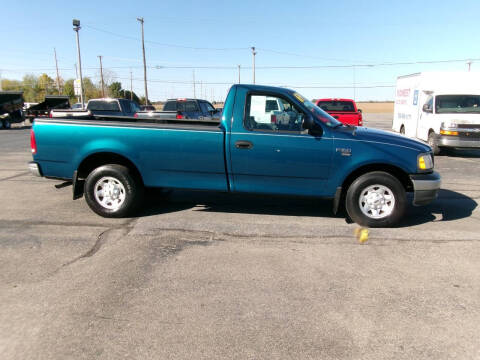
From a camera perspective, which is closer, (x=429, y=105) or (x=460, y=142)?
(x=460, y=142)

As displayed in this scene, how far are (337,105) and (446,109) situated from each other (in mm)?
3994

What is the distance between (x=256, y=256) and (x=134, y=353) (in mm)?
1873

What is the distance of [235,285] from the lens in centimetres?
347

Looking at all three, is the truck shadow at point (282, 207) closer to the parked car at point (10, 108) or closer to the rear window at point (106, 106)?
the rear window at point (106, 106)

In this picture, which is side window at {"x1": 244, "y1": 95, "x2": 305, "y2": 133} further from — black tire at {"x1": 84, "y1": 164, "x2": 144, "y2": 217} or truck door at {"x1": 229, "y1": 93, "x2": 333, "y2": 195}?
black tire at {"x1": 84, "y1": 164, "x2": 144, "y2": 217}

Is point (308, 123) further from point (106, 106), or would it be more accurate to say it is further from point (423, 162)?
point (106, 106)

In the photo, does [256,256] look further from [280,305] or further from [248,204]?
[248,204]

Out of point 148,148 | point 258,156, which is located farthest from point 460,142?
point 148,148

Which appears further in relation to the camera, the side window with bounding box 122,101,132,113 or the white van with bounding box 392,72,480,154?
the side window with bounding box 122,101,132,113

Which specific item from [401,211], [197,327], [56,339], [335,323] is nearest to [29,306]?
[56,339]

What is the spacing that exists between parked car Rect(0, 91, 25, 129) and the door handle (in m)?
27.2

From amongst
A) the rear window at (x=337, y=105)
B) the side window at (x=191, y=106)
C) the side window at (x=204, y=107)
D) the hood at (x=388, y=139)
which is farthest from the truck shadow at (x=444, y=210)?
the side window at (x=204, y=107)

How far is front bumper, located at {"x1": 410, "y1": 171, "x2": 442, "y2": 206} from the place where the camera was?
498 cm

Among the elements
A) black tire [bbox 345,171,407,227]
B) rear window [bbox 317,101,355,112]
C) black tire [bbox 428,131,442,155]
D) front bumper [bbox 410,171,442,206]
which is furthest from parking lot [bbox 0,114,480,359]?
rear window [bbox 317,101,355,112]
